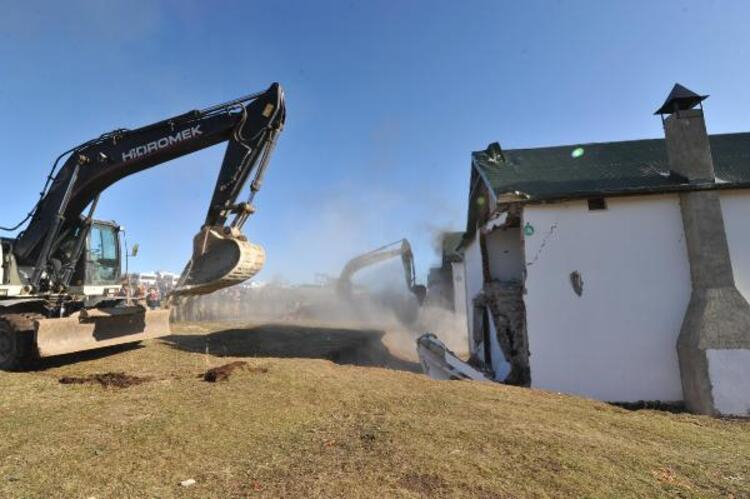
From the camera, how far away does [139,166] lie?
1029 centimetres

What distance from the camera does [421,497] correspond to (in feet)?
12.7

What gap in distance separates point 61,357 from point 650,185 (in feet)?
45.5

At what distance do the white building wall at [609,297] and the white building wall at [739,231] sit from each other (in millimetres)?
1001

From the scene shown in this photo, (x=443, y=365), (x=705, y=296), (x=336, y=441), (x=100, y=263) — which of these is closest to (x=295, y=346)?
(x=443, y=365)

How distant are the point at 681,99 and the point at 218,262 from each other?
11.7 metres

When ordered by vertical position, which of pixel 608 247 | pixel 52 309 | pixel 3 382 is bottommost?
pixel 3 382

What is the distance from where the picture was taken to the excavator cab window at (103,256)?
10.6m

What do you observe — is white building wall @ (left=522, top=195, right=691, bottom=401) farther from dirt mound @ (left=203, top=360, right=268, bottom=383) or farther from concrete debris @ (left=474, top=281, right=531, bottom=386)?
dirt mound @ (left=203, top=360, right=268, bottom=383)

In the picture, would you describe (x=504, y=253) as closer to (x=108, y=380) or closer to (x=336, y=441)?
(x=336, y=441)

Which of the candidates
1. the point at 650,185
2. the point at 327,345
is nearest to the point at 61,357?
the point at 327,345

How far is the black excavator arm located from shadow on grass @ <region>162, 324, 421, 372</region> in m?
3.69

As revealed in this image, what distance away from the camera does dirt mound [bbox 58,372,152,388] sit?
25.2 ft

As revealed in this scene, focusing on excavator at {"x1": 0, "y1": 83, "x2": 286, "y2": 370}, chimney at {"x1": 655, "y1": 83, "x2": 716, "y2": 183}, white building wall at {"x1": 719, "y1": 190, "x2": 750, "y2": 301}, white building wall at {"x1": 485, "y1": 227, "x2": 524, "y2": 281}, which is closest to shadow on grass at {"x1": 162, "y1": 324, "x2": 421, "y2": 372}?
excavator at {"x1": 0, "y1": 83, "x2": 286, "y2": 370}

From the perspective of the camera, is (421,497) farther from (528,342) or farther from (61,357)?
(61,357)
